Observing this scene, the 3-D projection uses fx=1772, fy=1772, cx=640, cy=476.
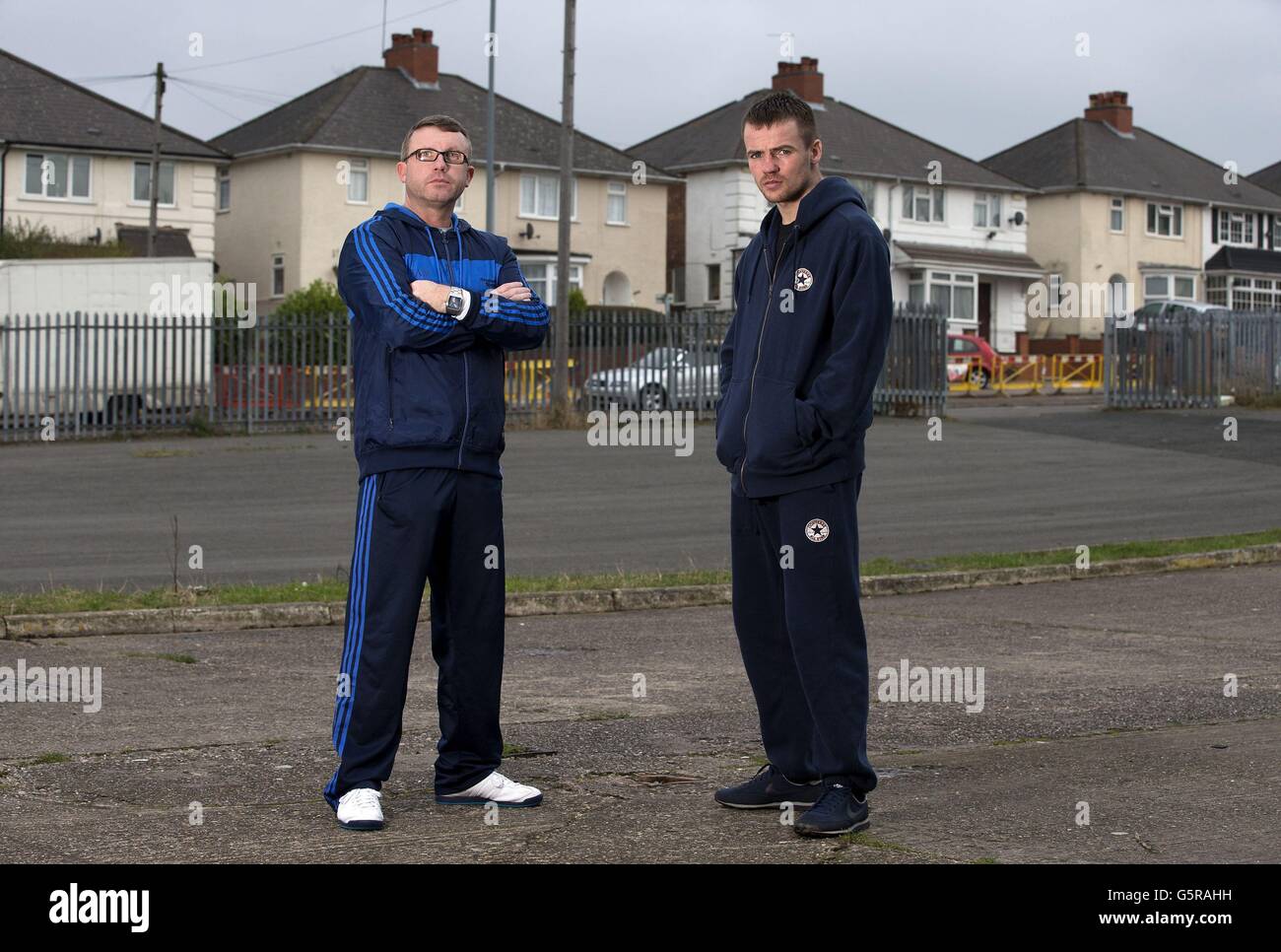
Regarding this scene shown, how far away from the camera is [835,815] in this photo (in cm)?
527

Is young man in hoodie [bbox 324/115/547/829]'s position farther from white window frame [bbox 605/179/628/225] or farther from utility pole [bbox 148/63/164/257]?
white window frame [bbox 605/179/628/225]

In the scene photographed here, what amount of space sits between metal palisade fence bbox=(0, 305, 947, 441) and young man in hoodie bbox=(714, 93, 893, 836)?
18.4m

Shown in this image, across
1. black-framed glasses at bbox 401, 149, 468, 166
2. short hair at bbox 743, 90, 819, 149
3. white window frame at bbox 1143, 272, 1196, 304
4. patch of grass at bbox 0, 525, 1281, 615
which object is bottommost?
patch of grass at bbox 0, 525, 1281, 615

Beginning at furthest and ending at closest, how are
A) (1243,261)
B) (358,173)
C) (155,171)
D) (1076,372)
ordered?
(1243,261), (358,173), (1076,372), (155,171)

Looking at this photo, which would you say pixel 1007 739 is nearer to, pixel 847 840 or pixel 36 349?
pixel 847 840

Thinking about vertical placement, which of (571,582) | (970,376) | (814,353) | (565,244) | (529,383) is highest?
(565,244)

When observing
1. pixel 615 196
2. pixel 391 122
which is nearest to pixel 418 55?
pixel 391 122

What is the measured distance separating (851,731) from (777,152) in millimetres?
1788

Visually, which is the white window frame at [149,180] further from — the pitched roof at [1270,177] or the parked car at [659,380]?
the pitched roof at [1270,177]

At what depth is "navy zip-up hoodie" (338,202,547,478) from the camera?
5590 mm

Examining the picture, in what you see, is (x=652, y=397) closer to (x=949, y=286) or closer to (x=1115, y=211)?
(x=949, y=286)

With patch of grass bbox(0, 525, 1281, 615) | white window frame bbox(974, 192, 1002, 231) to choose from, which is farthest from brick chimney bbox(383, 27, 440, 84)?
patch of grass bbox(0, 525, 1281, 615)

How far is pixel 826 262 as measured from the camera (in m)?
5.39

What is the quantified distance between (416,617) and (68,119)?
156 ft
